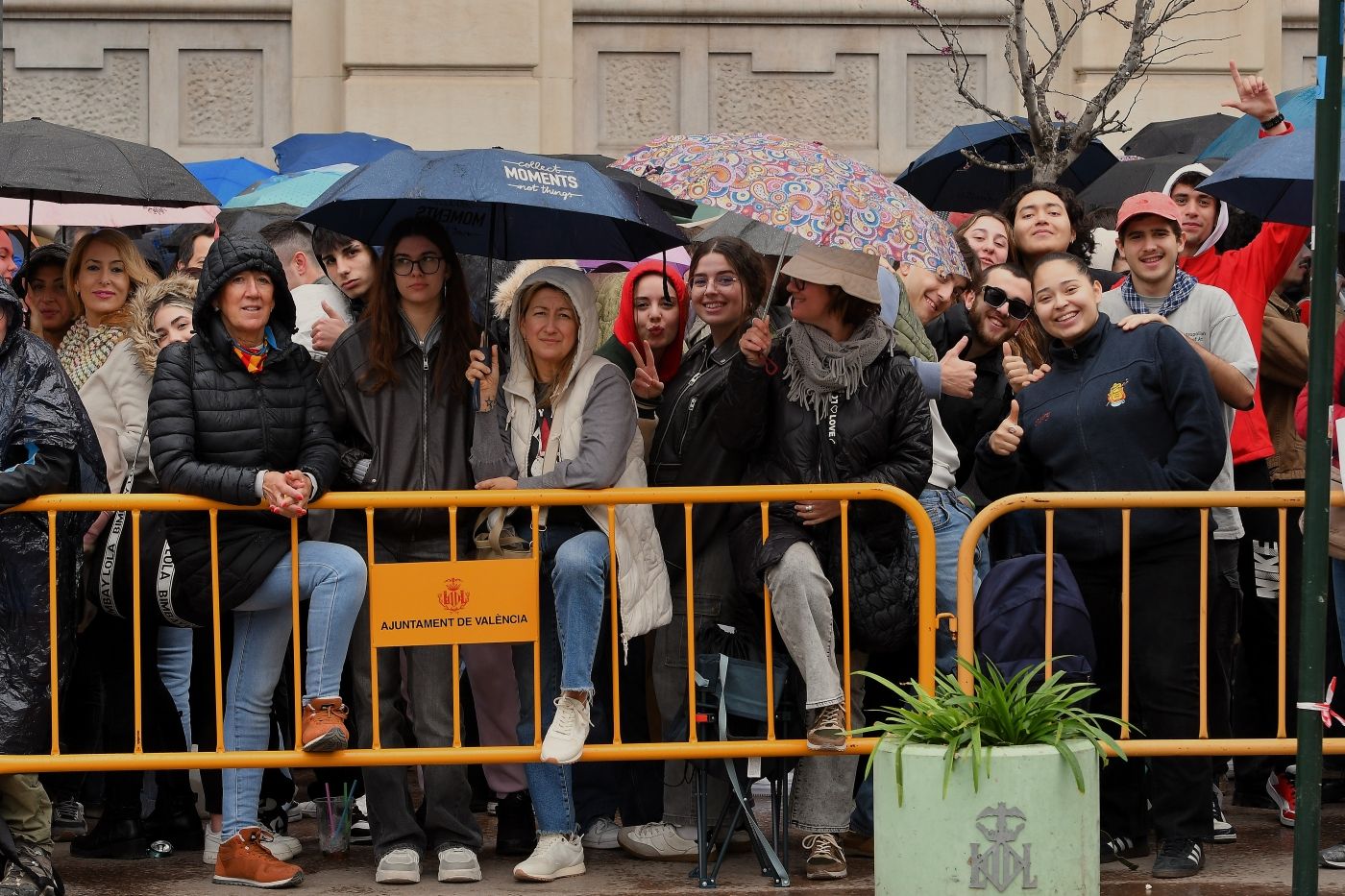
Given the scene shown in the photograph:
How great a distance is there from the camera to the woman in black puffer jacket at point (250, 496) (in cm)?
695

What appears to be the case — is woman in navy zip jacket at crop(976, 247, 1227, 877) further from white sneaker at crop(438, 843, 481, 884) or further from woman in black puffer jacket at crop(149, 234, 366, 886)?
woman in black puffer jacket at crop(149, 234, 366, 886)

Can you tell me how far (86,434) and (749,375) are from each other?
239 cm

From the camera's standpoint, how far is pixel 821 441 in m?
7.15

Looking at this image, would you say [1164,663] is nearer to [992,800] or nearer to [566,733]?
[992,800]

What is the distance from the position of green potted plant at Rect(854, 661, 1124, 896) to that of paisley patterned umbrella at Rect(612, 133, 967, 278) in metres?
1.48

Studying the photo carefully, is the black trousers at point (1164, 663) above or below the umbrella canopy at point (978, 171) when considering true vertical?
below

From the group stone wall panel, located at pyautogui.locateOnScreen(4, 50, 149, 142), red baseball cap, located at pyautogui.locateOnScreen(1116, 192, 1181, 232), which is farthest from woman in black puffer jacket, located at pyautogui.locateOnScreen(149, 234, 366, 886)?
stone wall panel, located at pyautogui.locateOnScreen(4, 50, 149, 142)

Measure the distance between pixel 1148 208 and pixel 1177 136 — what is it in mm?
5343

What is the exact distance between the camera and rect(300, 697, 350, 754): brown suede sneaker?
270 inches

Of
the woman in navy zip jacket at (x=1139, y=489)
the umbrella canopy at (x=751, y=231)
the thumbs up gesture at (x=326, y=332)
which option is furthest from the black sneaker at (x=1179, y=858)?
the thumbs up gesture at (x=326, y=332)

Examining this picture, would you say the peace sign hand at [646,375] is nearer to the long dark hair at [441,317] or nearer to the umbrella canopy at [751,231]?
the long dark hair at [441,317]

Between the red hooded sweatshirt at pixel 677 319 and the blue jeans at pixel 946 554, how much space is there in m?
1.15

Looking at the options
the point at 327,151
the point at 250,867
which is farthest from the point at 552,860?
the point at 327,151

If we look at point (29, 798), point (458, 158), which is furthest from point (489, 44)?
point (29, 798)
